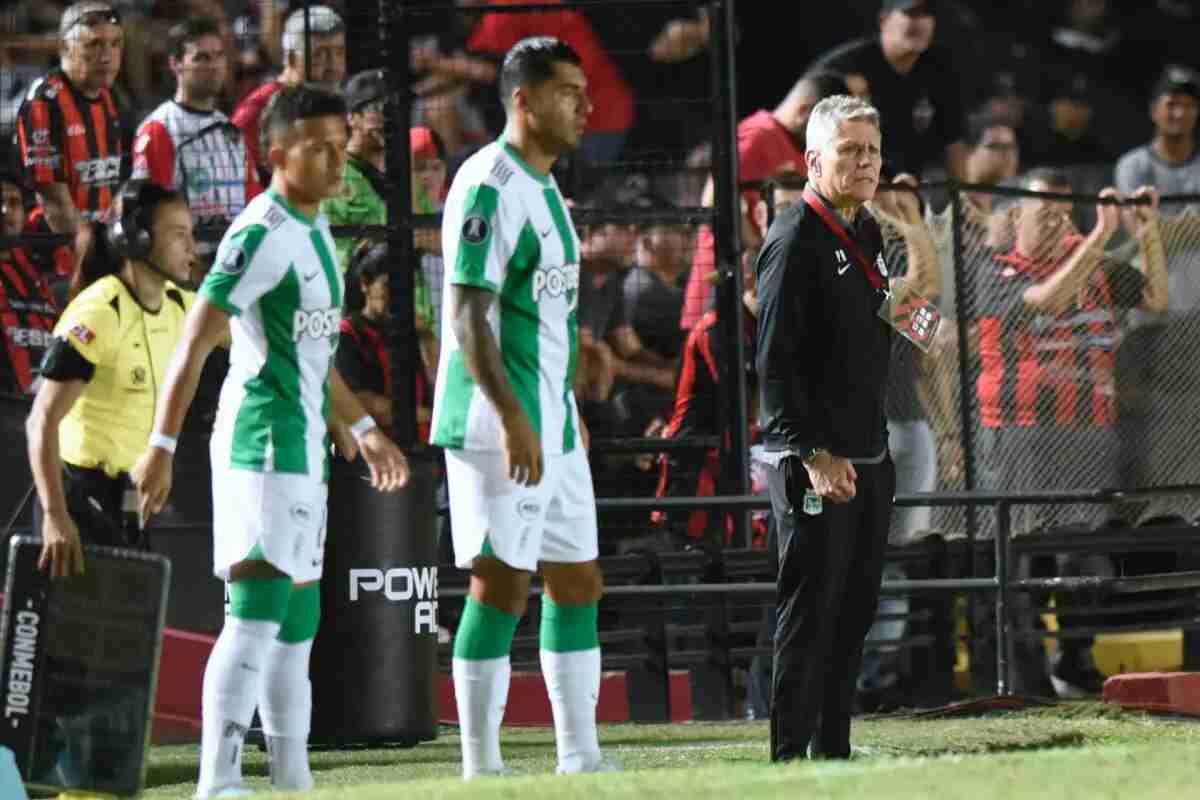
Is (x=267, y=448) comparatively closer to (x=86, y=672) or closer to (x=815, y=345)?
(x=86, y=672)

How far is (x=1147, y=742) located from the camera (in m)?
9.30

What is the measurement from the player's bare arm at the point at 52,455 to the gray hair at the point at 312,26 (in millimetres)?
3979

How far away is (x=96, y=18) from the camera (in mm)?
12625

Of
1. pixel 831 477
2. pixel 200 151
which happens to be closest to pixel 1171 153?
pixel 200 151

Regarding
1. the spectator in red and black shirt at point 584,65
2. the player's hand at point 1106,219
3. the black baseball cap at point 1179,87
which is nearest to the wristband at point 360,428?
the player's hand at point 1106,219

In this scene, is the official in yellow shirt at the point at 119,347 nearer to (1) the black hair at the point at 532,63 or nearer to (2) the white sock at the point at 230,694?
(2) the white sock at the point at 230,694

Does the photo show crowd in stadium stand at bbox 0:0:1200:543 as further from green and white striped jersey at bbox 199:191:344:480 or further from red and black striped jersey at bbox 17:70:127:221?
green and white striped jersey at bbox 199:191:344:480

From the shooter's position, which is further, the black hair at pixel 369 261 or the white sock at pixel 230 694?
the black hair at pixel 369 261

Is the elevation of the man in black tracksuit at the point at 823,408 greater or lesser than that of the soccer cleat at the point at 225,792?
greater

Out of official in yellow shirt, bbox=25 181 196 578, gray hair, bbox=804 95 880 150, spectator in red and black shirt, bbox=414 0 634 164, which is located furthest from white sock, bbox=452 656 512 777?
spectator in red and black shirt, bbox=414 0 634 164

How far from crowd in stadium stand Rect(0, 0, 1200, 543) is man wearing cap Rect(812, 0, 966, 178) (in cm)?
1

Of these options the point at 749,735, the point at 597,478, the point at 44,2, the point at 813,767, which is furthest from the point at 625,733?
the point at 44,2

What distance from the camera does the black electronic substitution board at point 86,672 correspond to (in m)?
7.32

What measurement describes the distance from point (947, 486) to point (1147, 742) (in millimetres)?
3525
